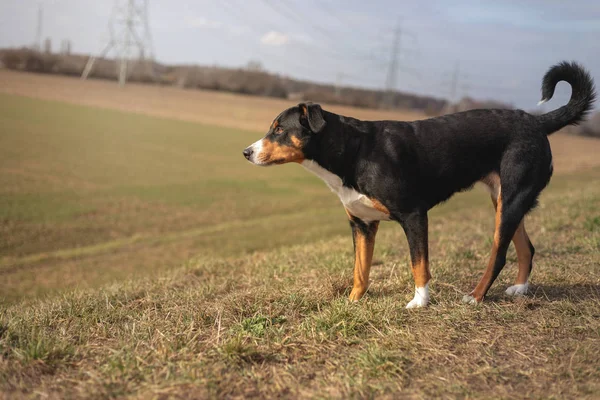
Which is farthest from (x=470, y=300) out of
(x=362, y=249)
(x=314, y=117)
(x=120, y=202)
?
(x=120, y=202)

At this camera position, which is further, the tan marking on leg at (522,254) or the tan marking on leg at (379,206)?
the tan marking on leg at (522,254)

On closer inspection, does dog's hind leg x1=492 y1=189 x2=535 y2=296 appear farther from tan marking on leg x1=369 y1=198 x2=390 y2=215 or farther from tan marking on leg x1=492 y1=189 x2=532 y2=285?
tan marking on leg x1=369 y1=198 x2=390 y2=215

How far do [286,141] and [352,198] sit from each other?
0.83 meters

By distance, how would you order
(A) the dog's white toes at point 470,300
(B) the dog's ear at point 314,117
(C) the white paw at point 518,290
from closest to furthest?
(B) the dog's ear at point 314,117
(A) the dog's white toes at point 470,300
(C) the white paw at point 518,290

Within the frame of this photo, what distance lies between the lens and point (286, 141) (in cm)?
506

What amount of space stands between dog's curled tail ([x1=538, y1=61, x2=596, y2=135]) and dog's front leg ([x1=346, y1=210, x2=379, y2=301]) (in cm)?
207

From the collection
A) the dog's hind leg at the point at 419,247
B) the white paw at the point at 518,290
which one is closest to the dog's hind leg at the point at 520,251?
the white paw at the point at 518,290

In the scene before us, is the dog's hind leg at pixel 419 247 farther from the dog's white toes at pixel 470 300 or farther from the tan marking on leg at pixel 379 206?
the dog's white toes at pixel 470 300

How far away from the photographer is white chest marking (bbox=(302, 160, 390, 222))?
508 centimetres

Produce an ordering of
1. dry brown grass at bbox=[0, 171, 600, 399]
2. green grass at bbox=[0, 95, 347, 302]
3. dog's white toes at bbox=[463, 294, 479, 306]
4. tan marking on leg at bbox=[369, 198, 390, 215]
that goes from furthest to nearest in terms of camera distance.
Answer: green grass at bbox=[0, 95, 347, 302] < dog's white toes at bbox=[463, 294, 479, 306] < tan marking on leg at bbox=[369, 198, 390, 215] < dry brown grass at bbox=[0, 171, 600, 399]

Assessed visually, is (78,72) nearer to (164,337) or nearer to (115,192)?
(115,192)

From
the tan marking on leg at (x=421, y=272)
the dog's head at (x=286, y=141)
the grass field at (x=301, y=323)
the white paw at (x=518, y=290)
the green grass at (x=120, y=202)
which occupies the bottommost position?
the green grass at (x=120, y=202)

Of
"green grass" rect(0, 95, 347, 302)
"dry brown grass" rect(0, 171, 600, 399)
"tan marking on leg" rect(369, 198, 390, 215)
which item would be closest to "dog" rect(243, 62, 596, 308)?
"tan marking on leg" rect(369, 198, 390, 215)

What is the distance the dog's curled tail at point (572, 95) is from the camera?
5582mm
